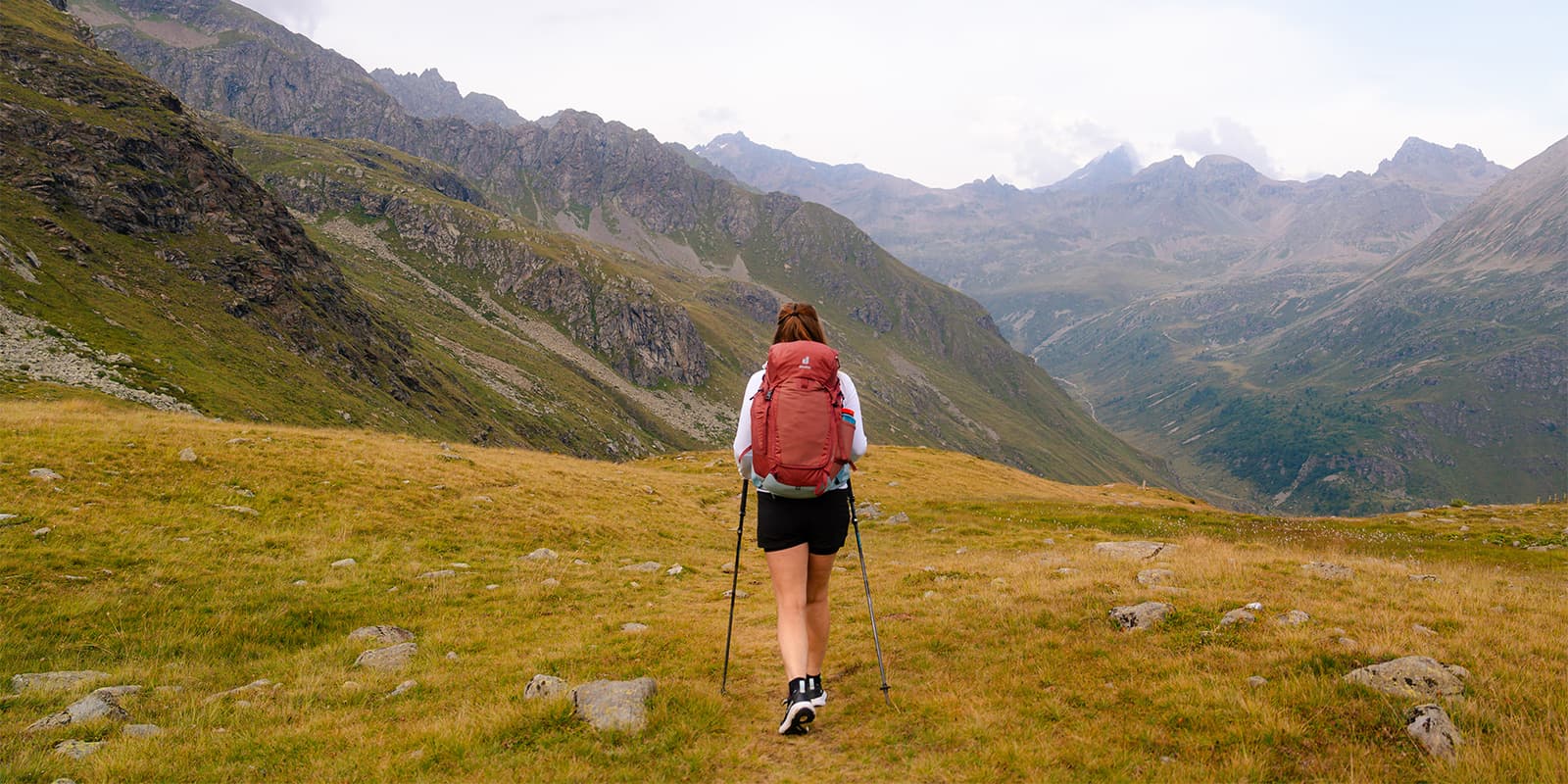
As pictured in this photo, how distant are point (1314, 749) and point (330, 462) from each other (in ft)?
87.1

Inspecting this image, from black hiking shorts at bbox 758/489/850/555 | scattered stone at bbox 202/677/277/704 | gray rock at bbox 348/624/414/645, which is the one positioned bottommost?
gray rock at bbox 348/624/414/645

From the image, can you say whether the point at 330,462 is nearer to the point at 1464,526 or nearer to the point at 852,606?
the point at 852,606

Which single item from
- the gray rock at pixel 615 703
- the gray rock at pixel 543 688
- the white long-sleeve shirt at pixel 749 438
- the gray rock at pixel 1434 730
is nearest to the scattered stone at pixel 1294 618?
the gray rock at pixel 1434 730

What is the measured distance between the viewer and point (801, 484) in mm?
8281

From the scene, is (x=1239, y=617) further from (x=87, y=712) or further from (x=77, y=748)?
(x=87, y=712)

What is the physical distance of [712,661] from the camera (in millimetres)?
11133

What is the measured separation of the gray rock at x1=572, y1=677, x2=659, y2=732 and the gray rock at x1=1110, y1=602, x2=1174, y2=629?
8.03 m

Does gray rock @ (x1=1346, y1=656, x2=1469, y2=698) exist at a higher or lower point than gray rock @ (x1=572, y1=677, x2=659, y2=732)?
higher

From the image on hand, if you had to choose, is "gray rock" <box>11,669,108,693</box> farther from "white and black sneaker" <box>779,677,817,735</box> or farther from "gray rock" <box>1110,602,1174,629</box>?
"gray rock" <box>1110,602,1174,629</box>

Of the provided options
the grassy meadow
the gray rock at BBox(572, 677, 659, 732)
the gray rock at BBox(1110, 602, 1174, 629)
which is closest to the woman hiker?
the grassy meadow

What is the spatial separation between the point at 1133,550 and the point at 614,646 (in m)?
17.3

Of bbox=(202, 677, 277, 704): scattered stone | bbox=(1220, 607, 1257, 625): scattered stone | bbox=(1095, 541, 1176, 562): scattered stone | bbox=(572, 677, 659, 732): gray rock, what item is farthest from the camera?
bbox=(1095, 541, 1176, 562): scattered stone

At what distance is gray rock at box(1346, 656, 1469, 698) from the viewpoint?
25.3 ft

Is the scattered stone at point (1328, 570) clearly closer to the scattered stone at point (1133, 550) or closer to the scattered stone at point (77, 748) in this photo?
the scattered stone at point (1133, 550)
